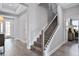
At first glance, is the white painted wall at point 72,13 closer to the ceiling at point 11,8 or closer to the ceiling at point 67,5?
the ceiling at point 67,5

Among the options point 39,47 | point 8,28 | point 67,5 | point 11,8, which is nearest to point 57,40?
point 39,47

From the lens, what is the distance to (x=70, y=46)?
5.24 feet

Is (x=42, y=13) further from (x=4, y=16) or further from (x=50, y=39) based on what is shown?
(x=4, y=16)

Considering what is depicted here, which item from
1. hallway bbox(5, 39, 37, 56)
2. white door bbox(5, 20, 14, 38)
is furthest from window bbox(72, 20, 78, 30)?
white door bbox(5, 20, 14, 38)

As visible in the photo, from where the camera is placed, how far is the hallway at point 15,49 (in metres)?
1.54

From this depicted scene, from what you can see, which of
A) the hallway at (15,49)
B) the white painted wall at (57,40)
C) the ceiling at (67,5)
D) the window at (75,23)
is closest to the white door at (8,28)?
the hallway at (15,49)

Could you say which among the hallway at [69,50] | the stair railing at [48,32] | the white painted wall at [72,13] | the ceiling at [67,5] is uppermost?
the ceiling at [67,5]

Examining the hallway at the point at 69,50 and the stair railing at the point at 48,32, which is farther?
the stair railing at the point at 48,32

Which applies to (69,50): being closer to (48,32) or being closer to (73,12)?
(48,32)

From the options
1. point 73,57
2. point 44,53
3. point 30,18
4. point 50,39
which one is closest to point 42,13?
point 30,18

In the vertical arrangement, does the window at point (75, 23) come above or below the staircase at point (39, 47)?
above

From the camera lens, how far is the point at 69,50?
1565 millimetres

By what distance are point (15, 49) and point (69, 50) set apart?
1.06 meters

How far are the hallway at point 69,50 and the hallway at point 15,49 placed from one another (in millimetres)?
510
